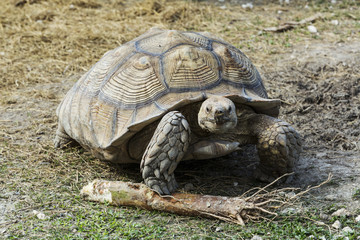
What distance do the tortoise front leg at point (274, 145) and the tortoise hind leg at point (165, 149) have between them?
0.62 metres

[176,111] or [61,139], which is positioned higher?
[176,111]

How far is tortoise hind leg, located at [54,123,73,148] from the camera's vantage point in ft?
14.6

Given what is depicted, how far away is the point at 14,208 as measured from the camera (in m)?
3.38

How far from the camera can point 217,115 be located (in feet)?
10.5

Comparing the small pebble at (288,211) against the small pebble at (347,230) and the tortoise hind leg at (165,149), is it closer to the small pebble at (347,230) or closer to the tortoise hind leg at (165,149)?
the small pebble at (347,230)

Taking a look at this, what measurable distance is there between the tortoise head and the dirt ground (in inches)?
21.9

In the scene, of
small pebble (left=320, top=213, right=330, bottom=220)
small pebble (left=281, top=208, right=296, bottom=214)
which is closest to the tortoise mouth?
small pebble (left=281, top=208, right=296, bottom=214)

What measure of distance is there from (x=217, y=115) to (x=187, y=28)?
471 cm

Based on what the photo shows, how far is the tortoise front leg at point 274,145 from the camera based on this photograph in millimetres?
3527

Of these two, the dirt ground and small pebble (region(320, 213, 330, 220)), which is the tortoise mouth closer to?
the dirt ground

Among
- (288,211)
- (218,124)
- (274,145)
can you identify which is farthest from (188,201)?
(274,145)

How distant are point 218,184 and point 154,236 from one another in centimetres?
93

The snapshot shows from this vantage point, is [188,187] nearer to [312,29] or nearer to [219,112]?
[219,112]

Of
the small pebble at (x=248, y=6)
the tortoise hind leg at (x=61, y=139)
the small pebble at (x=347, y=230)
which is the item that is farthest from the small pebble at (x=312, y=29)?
the small pebble at (x=347, y=230)
